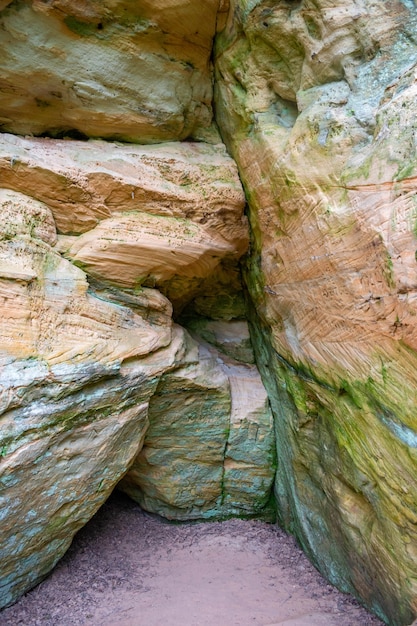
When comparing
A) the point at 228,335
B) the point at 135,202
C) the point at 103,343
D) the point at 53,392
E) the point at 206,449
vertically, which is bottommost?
the point at 206,449

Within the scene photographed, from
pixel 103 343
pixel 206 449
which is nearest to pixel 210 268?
pixel 103 343

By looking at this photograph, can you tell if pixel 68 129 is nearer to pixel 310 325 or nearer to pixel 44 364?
pixel 44 364

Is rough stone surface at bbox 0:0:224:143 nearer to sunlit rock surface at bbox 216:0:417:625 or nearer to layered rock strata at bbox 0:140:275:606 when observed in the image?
layered rock strata at bbox 0:140:275:606

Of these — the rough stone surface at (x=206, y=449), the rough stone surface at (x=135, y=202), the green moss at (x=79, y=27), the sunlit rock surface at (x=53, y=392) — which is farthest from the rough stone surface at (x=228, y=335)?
the green moss at (x=79, y=27)

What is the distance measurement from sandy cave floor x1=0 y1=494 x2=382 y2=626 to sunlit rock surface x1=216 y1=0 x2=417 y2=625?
272 millimetres

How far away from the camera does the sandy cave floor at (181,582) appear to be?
3.30 metres

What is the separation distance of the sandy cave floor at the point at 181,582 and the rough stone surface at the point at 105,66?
3633 mm

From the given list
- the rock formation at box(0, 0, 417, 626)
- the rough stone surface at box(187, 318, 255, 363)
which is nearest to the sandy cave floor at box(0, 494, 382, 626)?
the rock formation at box(0, 0, 417, 626)

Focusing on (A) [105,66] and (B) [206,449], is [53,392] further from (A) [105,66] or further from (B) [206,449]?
(A) [105,66]

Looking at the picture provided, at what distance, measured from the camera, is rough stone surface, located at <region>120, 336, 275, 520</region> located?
418 cm

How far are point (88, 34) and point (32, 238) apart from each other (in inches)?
67.9

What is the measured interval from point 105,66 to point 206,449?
11.3 feet

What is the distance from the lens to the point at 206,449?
4.31 m

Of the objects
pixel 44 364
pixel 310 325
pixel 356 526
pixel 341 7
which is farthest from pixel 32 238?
pixel 356 526
